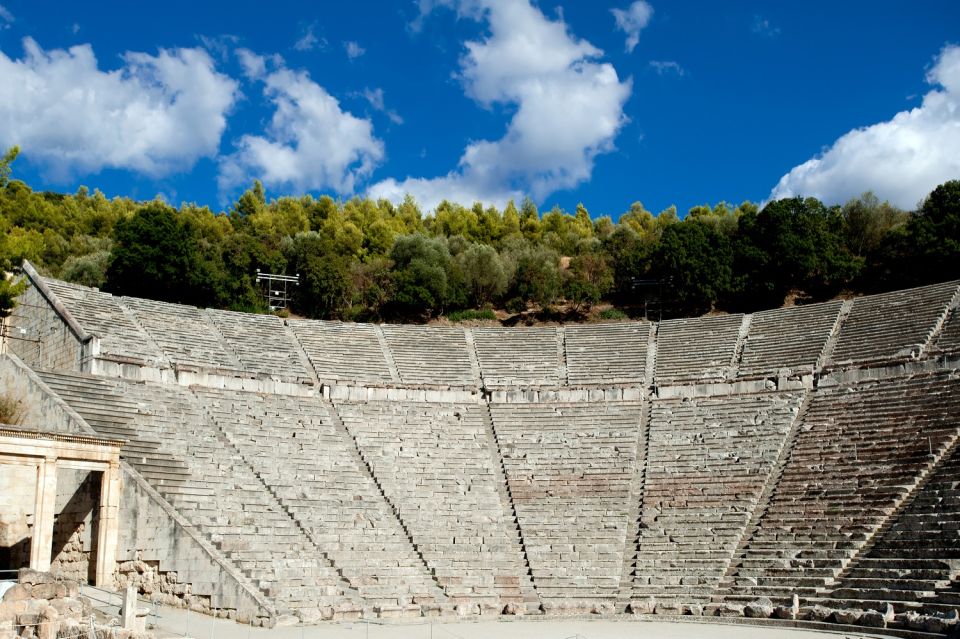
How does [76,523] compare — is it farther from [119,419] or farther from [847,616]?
[847,616]

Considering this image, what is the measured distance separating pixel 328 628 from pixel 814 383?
1702cm

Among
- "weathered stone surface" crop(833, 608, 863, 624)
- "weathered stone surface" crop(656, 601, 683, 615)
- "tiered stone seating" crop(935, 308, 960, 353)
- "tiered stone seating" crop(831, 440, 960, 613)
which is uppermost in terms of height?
"tiered stone seating" crop(935, 308, 960, 353)

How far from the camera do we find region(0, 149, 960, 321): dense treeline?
3847 cm

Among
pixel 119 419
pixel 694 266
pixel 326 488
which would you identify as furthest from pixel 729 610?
pixel 694 266

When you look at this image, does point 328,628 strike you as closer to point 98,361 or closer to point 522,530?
point 522,530

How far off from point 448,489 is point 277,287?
24985 mm

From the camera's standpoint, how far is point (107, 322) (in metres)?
26.1

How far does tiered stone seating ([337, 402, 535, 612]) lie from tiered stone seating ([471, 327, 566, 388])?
2.53 m

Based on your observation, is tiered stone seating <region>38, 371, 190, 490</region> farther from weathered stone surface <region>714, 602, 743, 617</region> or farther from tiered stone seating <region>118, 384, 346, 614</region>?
weathered stone surface <region>714, 602, 743, 617</region>

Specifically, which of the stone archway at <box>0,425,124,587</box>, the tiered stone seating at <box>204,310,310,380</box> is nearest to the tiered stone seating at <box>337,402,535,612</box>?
the tiered stone seating at <box>204,310,310,380</box>

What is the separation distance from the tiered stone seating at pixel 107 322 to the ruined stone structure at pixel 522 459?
10 cm

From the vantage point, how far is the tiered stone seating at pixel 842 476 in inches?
743

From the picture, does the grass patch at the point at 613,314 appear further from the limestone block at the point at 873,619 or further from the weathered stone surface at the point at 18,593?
the weathered stone surface at the point at 18,593

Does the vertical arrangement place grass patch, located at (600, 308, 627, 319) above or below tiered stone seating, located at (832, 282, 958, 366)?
above
